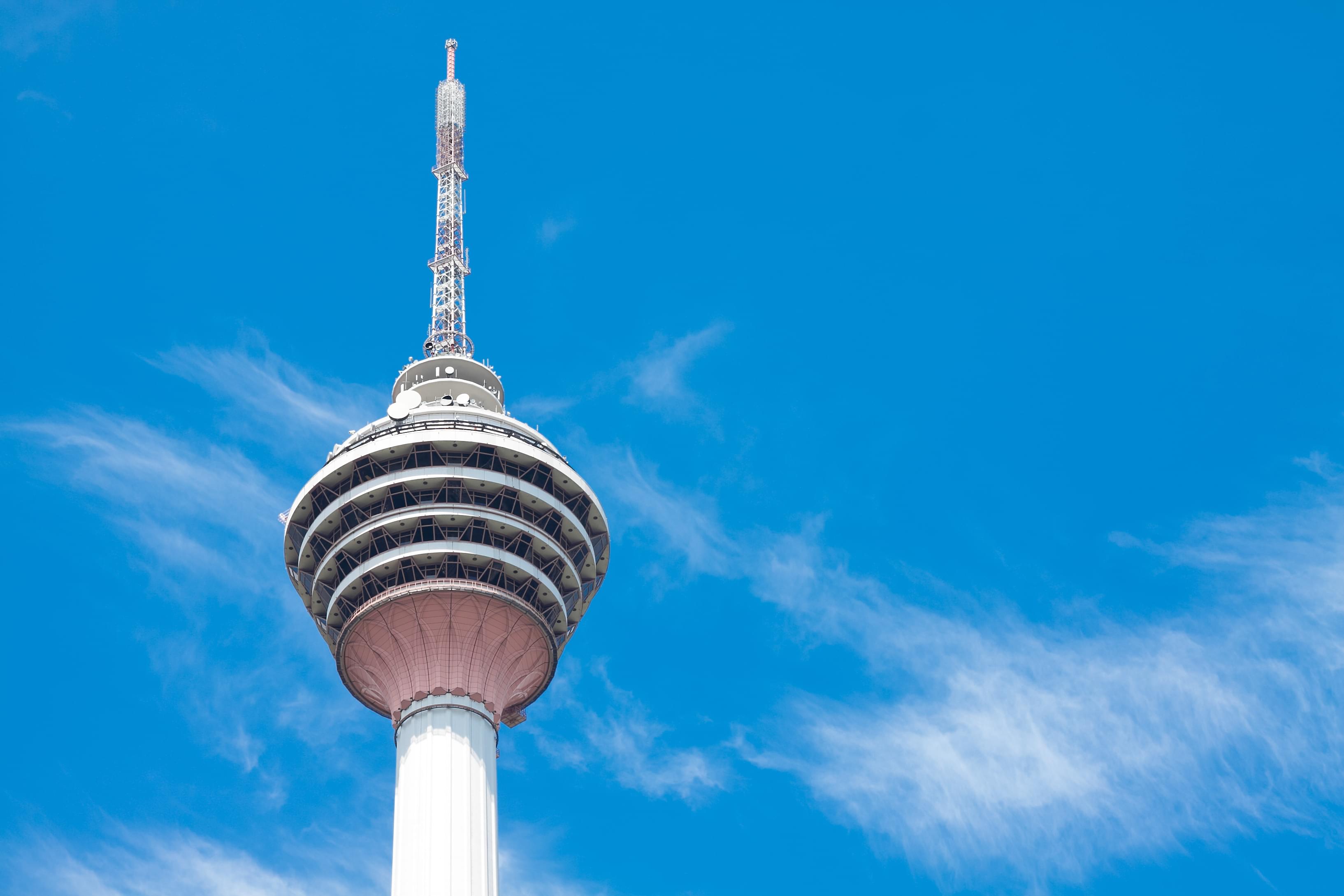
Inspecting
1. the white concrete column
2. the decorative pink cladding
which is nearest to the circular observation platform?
the decorative pink cladding

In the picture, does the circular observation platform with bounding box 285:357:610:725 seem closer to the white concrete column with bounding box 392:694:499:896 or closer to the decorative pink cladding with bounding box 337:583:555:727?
the decorative pink cladding with bounding box 337:583:555:727

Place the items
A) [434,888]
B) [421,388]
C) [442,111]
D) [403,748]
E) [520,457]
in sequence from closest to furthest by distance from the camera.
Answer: [434,888], [403,748], [520,457], [421,388], [442,111]

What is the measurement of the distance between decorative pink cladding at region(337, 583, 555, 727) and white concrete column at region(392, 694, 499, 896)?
1.11 metres

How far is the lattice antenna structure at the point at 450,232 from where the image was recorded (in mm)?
105438

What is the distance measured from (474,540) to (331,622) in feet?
32.1

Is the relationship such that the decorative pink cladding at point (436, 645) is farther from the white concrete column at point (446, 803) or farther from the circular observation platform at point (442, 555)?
the white concrete column at point (446, 803)

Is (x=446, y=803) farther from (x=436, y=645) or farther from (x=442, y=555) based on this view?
(x=442, y=555)

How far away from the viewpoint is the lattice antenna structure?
105438 mm

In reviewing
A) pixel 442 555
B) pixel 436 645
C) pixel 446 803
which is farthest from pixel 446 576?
pixel 446 803

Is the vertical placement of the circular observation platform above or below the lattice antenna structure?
below

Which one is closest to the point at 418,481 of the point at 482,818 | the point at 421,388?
the point at 421,388

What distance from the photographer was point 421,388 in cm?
9794

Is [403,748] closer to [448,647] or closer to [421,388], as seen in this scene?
[448,647]

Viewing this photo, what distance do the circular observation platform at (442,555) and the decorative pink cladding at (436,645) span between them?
7 cm
